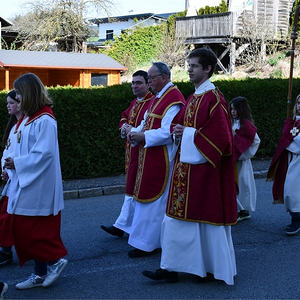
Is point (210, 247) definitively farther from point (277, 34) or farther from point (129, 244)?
point (277, 34)

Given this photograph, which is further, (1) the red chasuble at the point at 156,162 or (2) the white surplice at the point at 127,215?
(2) the white surplice at the point at 127,215

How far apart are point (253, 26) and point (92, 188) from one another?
22.2m

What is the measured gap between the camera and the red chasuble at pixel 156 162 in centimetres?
568

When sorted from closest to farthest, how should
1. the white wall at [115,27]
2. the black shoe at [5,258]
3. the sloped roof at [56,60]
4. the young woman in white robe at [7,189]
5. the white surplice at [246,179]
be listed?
the young woman in white robe at [7,189] < the black shoe at [5,258] < the white surplice at [246,179] < the sloped roof at [56,60] < the white wall at [115,27]

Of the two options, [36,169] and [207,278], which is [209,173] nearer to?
[207,278]

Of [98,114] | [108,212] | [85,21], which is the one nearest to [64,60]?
[85,21]

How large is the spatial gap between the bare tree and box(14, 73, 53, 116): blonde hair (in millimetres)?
32565

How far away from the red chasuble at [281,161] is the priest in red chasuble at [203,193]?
211 cm

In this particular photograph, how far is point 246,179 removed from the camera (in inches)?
293

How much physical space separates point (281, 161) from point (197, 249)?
101 inches

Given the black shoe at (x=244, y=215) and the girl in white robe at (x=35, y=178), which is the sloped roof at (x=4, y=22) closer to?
the black shoe at (x=244, y=215)

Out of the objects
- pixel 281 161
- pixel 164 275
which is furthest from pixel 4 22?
pixel 164 275

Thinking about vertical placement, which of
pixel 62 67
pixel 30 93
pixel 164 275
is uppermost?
pixel 62 67

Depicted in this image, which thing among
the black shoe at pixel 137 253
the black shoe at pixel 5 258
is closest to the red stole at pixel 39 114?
the black shoe at pixel 5 258
